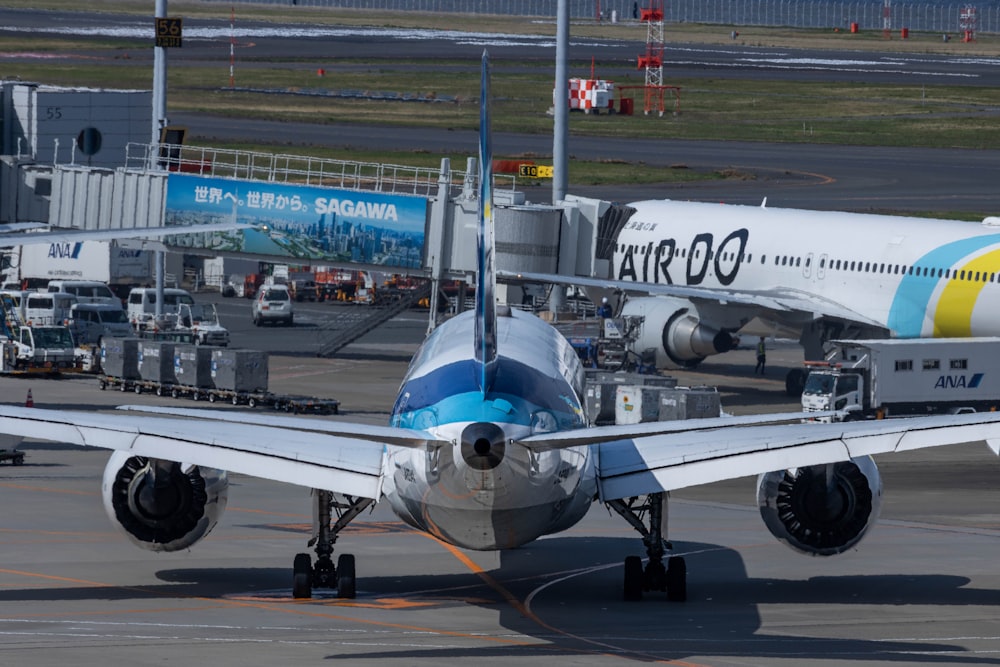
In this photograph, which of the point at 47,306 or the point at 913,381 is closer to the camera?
the point at 913,381

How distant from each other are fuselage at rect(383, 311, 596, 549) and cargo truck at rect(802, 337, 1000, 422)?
24.8 meters

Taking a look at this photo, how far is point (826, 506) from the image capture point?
89.0 feet

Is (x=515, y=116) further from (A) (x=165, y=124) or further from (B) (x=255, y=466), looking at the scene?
(B) (x=255, y=466)

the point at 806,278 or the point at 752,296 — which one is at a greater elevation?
the point at 806,278

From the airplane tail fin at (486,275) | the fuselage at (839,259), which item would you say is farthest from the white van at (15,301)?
the airplane tail fin at (486,275)

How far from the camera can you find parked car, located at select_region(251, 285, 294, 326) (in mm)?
78062

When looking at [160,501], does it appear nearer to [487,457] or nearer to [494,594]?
[494,594]

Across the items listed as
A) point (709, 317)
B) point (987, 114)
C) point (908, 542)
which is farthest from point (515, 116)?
point (908, 542)

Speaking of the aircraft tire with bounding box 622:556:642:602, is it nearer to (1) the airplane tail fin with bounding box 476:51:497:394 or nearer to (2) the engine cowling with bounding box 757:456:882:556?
(2) the engine cowling with bounding box 757:456:882:556

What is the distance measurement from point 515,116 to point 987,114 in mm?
37654

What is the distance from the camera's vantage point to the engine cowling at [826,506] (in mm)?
27094

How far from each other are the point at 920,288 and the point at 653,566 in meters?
30.5

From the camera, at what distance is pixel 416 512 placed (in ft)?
80.7

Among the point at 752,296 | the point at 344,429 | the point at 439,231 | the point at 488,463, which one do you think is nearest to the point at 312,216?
the point at 439,231
